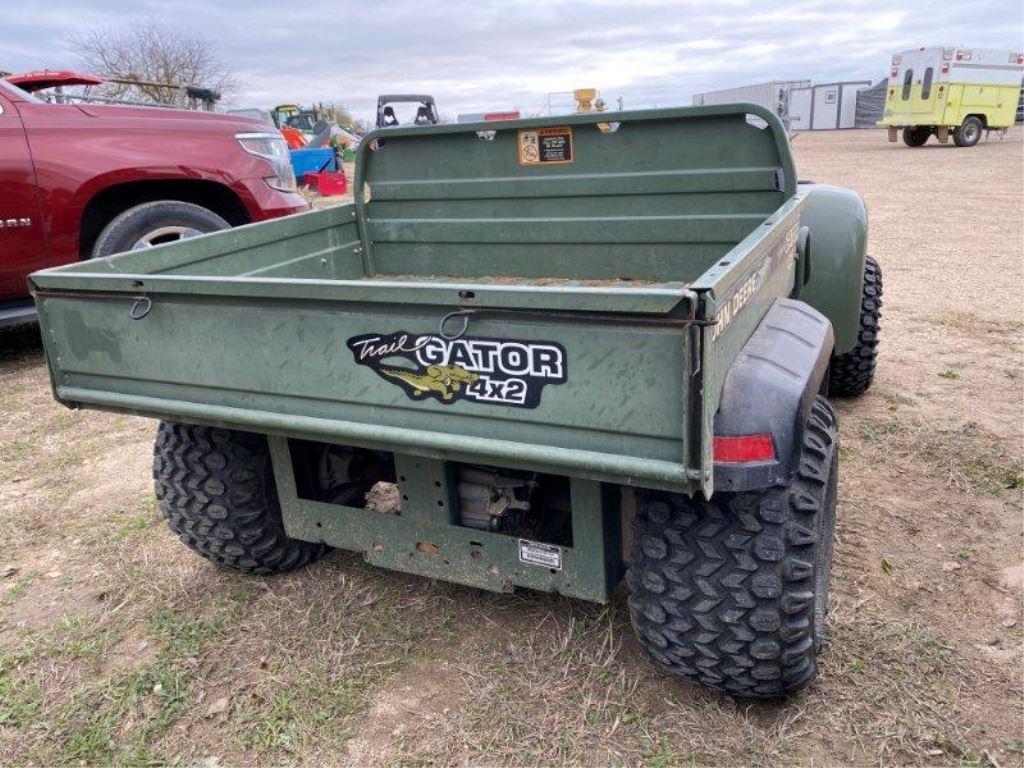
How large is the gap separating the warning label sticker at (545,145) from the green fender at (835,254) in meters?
1.11

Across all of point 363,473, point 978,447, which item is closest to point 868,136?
point 978,447

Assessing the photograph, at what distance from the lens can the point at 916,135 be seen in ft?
73.9

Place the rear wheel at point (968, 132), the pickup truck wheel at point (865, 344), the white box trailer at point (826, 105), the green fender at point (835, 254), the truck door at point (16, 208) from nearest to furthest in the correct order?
the green fender at point (835, 254)
the pickup truck wheel at point (865, 344)
the truck door at point (16, 208)
the rear wheel at point (968, 132)
the white box trailer at point (826, 105)

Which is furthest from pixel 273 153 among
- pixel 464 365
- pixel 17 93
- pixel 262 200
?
pixel 464 365

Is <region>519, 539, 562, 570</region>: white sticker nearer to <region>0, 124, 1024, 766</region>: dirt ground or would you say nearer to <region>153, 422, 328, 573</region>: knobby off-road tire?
<region>0, 124, 1024, 766</region>: dirt ground

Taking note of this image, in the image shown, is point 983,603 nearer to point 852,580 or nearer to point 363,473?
point 852,580

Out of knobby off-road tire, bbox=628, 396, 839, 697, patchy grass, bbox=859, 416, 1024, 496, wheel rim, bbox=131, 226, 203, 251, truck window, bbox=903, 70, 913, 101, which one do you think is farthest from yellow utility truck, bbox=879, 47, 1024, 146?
knobby off-road tire, bbox=628, 396, 839, 697

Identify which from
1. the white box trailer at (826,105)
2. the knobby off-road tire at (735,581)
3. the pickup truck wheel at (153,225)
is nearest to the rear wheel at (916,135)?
the white box trailer at (826,105)

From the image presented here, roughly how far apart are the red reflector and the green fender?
2165 mm

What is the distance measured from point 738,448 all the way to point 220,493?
1.74 m

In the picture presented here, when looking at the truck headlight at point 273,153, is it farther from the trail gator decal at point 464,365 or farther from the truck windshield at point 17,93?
the trail gator decal at point 464,365

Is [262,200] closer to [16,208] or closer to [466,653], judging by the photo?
[16,208]

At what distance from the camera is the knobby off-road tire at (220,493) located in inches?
111

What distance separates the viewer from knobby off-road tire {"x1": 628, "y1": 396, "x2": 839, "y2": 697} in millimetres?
2031
